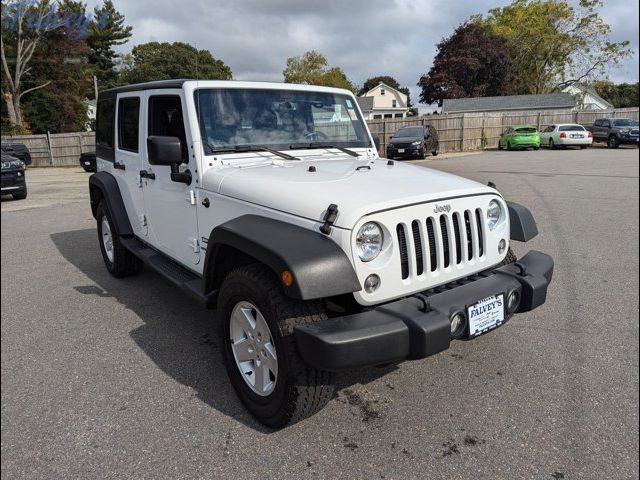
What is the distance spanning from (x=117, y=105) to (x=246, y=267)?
3.04 m

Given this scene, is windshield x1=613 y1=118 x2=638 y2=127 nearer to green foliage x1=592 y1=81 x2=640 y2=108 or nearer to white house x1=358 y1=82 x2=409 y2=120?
white house x1=358 y1=82 x2=409 y2=120

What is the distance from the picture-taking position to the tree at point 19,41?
32844mm

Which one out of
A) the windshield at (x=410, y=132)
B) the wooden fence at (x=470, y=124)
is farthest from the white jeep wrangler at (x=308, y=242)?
the wooden fence at (x=470, y=124)

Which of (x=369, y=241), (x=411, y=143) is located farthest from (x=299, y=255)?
(x=411, y=143)

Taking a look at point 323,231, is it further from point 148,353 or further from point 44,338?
point 44,338

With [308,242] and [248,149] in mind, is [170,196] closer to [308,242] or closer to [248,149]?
[248,149]

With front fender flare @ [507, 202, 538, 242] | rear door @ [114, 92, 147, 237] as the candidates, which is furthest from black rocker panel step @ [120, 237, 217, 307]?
front fender flare @ [507, 202, 538, 242]

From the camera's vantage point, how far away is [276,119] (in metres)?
3.70

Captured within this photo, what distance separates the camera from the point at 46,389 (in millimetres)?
2969


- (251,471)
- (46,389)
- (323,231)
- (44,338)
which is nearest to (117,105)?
(44,338)

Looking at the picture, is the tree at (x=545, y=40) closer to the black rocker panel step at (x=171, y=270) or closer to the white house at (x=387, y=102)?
the white house at (x=387, y=102)

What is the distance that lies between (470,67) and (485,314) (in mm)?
52458

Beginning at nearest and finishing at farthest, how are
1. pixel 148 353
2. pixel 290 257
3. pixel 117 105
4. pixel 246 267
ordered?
pixel 290 257 < pixel 246 267 < pixel 148 353 < pixel 117 105

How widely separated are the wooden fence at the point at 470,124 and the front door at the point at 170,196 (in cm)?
2257
